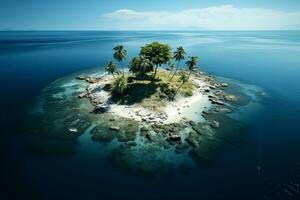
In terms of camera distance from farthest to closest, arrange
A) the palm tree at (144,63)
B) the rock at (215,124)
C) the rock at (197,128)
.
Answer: the palm tree at (144,63), the rock at (215,124), the rock at (197,128)

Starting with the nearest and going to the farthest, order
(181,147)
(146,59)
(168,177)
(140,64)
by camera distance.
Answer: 1. (168,177)
2. (181,147)
3. (140,64)
4. (146,59)

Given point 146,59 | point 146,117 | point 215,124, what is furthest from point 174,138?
point 146,59

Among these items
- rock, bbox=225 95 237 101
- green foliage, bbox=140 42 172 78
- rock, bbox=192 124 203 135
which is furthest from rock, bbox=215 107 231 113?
green foliage, bbox=140 42 172 78

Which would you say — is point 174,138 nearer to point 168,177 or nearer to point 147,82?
point 168,177

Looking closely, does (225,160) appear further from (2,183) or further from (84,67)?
(84,67)

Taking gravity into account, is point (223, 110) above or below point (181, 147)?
below

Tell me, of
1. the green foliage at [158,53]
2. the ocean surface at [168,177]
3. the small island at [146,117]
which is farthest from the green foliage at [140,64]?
the ocean surface at [168,177]

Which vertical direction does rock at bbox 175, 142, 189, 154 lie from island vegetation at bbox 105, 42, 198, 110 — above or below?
below

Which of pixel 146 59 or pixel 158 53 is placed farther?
pixel 158 53

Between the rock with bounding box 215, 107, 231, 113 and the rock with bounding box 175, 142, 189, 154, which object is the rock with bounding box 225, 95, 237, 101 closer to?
the rock with bounding box 215, 107, 231, 113

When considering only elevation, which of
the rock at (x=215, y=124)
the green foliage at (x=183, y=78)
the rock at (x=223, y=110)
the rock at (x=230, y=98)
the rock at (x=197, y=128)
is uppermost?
the green foliage at (x=183, y=78)

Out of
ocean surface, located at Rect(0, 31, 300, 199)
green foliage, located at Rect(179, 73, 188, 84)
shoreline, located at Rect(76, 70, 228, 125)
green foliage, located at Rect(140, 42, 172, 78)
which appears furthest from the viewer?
green foliage, located at Rect(179, 73, 188, 84)

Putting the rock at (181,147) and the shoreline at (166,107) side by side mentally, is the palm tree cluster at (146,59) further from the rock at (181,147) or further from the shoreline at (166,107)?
the rock at (181,147)
